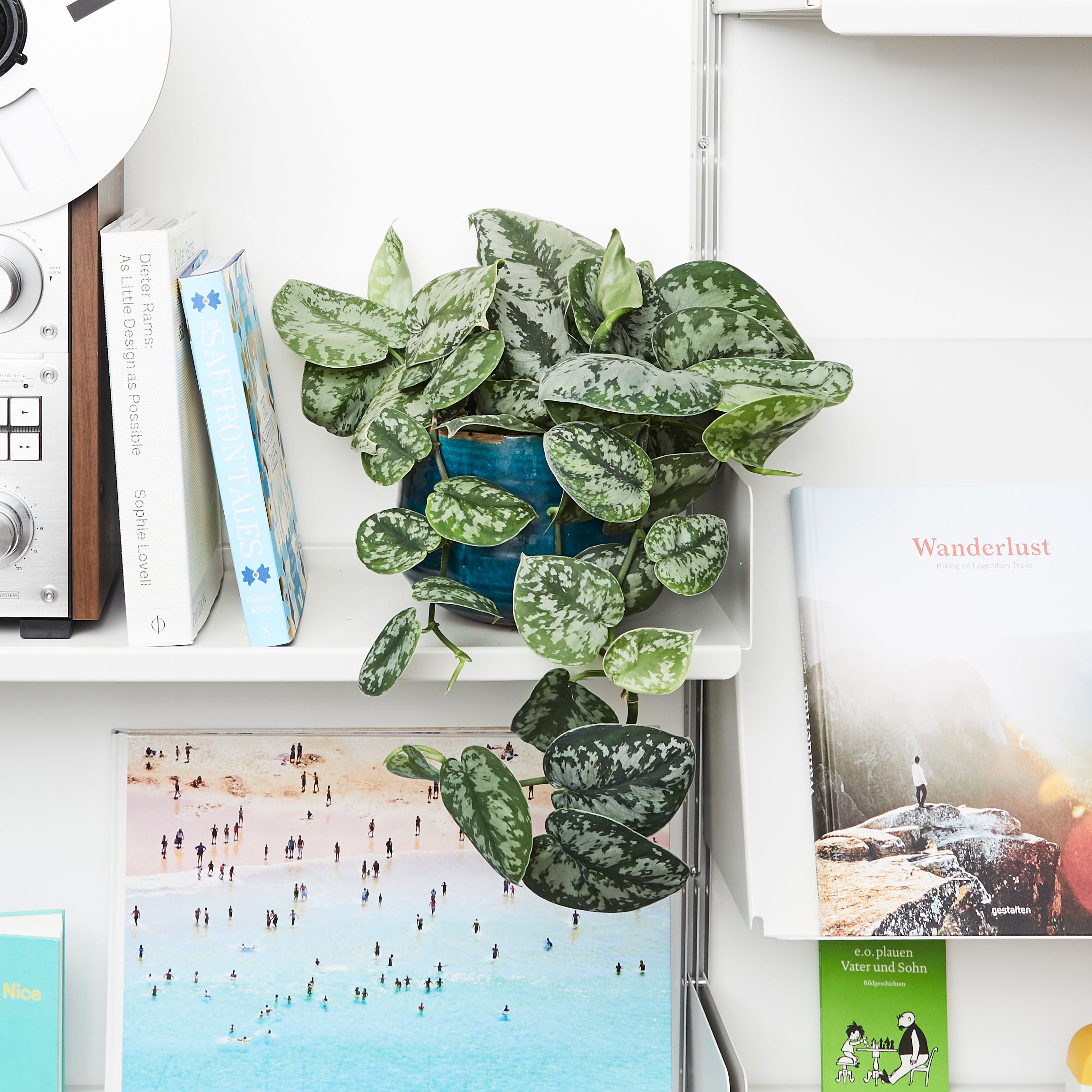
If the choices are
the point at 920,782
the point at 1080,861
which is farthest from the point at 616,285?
the point at 1080,861

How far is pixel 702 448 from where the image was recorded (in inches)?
26.3

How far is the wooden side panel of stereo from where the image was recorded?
0.60 m

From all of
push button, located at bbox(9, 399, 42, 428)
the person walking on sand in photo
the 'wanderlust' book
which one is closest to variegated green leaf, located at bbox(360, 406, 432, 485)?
push button, located at bbox(9, 399, 42, 428)

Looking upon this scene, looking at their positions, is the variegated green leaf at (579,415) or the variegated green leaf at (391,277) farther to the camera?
the variegated green leaf at (391,277)

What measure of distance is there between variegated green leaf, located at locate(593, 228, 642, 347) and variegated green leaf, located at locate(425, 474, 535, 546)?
0.12 meters

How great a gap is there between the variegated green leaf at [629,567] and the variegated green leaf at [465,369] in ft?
0.42

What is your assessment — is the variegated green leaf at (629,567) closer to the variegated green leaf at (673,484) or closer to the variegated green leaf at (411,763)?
the variegated green leaf at (673,484)

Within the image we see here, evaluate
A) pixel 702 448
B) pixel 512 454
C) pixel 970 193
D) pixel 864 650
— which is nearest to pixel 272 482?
pixel 512 454

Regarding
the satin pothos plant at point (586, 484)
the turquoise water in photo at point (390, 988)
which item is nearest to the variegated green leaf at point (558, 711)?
the satin pothos plant at point (586, 484)

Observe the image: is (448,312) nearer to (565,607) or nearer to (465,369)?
(465,369)

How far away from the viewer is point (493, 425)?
61cm

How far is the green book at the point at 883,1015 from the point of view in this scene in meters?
0.83

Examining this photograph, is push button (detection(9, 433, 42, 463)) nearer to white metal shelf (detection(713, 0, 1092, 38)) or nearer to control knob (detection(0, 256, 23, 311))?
control knob (detection(0, 256, 23, 311))

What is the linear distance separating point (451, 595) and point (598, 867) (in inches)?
7.8
